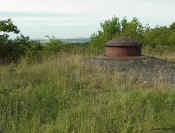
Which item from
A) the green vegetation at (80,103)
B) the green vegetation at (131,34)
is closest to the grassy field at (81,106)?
the green vegetation at (80,103)

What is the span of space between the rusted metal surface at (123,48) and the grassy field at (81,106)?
3.19 meters

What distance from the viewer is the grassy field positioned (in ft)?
9.05

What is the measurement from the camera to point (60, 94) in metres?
4.12

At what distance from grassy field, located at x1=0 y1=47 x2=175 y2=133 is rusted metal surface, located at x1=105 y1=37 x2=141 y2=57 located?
319cm

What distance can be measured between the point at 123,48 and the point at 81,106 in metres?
5.50

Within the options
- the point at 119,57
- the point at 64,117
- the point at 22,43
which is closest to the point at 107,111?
the point at 64,117

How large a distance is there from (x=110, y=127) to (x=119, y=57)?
19.3ft

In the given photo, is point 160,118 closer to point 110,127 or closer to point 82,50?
point 110,127

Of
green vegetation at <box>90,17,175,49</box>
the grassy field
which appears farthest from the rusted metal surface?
green vegetation at <box>90,17,175,49</box>

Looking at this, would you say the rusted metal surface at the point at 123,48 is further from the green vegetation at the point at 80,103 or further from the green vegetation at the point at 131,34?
the green vegetation at the point at 131,34

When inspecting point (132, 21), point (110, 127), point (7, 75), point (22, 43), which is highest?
point (132, 21)

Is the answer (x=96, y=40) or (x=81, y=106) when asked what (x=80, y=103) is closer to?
(x=81, y=106)

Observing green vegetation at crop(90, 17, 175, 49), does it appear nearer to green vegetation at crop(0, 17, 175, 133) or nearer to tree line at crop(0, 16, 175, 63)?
tree line at crop(0, 16, 175, 63)

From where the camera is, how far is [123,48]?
8430 mm
